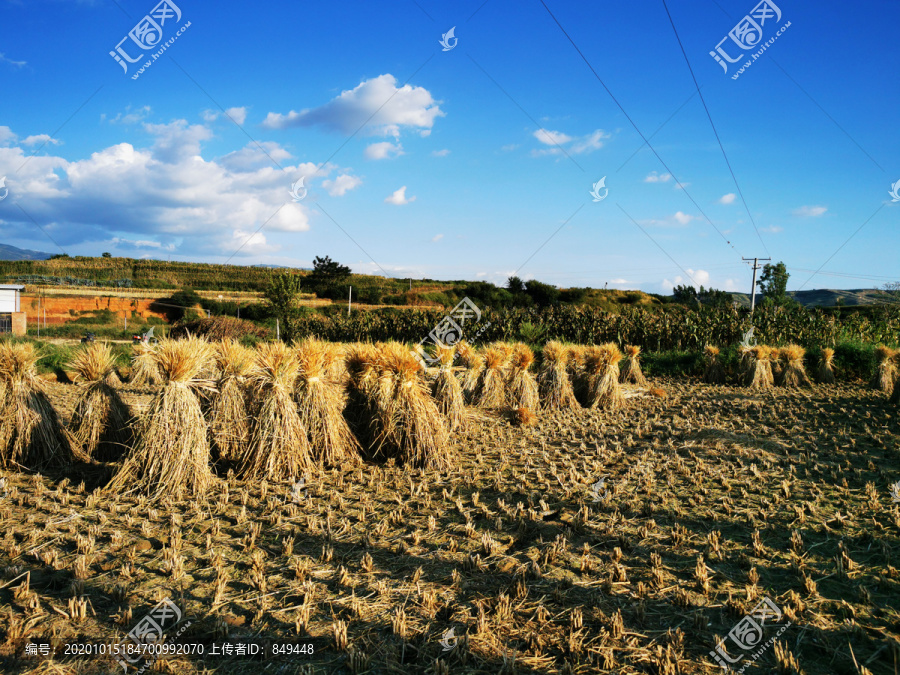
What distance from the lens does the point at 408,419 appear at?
23.9 feet

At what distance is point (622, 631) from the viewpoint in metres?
3.29

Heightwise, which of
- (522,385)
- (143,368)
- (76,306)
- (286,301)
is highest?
(76,306)

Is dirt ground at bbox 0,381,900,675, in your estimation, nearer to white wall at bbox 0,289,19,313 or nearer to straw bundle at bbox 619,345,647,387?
straw bundle at bbox 619,345,647,387

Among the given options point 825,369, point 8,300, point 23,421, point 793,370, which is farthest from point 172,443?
point 8,300

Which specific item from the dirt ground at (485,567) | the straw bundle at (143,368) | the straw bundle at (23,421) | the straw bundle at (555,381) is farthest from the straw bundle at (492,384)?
the straw bundle at (23,421)

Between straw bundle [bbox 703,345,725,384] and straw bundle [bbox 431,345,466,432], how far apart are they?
12.6 meters

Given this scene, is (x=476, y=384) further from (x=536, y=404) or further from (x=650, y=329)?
(x=650, y=329)

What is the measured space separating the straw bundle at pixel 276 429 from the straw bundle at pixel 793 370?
55.4ft

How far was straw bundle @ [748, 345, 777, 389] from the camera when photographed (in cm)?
1591

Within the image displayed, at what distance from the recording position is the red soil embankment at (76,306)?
3931 centimetres

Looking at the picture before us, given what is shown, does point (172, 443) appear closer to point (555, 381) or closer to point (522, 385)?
point (522, 385)

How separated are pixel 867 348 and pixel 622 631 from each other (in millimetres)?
21521

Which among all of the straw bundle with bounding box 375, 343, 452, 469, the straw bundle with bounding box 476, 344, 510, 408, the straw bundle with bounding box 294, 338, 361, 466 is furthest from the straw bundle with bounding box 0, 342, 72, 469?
the straw bundle with bounding box 476, 344, 510, 408

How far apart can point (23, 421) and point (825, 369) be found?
22447mm
